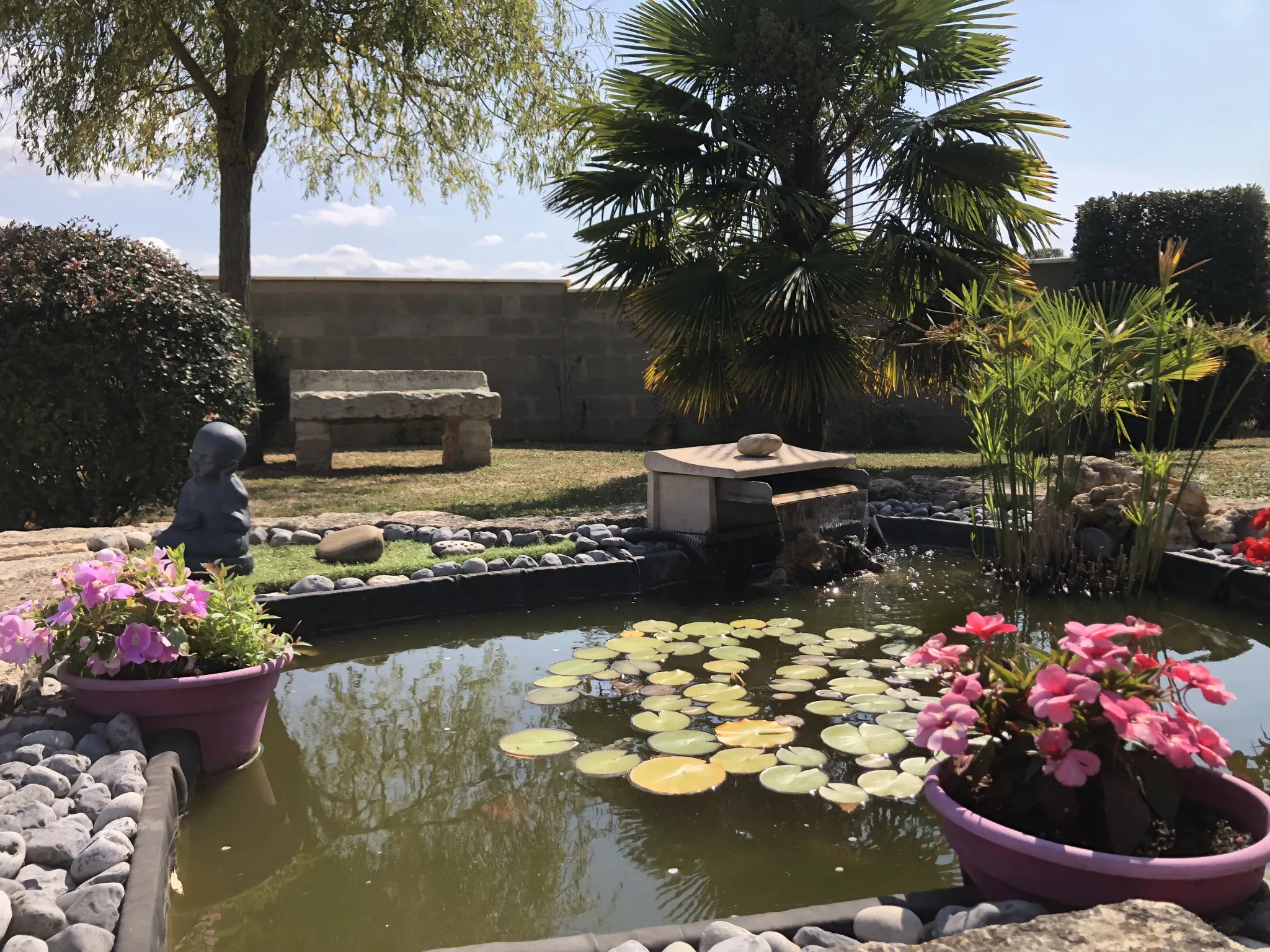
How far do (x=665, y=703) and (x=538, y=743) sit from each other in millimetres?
481

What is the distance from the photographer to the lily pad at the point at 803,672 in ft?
11.4

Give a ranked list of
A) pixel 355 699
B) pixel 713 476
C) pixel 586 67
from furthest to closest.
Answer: pixel 586 67 < pixel 713 476 < pixel 355 699

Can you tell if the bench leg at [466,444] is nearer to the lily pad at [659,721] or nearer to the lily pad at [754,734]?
the lily pad at [659,721]

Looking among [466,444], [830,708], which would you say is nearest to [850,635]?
[830,708]

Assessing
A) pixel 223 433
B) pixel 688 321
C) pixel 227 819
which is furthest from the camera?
pixel 688 321

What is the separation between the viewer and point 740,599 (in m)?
4.72

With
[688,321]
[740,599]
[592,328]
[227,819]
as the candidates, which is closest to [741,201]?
[688,321]

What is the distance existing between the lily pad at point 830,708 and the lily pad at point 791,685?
0.44 ft

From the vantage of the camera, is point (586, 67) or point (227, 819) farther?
point (586, 67)

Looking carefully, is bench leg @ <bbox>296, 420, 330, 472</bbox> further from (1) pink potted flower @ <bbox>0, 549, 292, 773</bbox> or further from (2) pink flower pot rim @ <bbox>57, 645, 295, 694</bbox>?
(2) pink flower pot rim @ <bbox>57, 645, 295, 694</bbox>

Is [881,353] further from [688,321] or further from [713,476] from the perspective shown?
[713,476]

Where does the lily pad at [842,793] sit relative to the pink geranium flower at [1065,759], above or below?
below

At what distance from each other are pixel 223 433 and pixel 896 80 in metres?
5.83

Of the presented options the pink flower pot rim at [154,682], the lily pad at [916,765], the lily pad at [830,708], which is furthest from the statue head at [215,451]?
the lily pad at [916,765]
